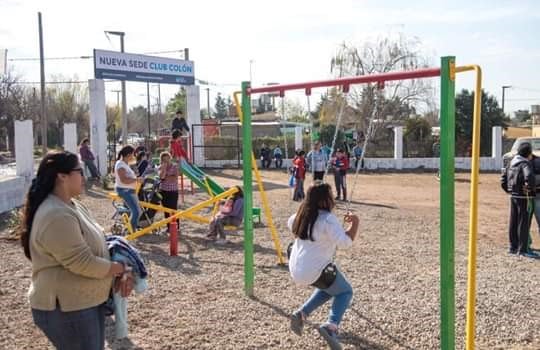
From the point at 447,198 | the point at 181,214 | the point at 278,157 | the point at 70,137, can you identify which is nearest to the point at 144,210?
the point at 181,214

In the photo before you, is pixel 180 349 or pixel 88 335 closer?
pixel 88 335

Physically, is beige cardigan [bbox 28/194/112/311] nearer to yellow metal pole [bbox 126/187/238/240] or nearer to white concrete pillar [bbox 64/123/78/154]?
yellow metal pole [bbox 126/187/238/240]

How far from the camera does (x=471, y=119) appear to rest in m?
32.5

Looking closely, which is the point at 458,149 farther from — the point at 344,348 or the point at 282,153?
the point at 344,348

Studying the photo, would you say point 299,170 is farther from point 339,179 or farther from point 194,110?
point 194,110

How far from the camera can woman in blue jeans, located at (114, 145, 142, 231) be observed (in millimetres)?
8898

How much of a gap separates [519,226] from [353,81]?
4.78 m

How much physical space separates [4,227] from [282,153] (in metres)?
19.9

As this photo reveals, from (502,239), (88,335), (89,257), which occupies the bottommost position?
(502,239)

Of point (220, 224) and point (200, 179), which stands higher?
point (200, 179)

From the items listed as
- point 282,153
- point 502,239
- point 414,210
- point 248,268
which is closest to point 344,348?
point 248,268

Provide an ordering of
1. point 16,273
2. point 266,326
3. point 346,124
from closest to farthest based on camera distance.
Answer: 1. point 266,326
2. point 16,273
3. point 346,124

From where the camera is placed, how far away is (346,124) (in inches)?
1481

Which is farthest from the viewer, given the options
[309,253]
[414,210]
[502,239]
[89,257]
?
[414,210]
